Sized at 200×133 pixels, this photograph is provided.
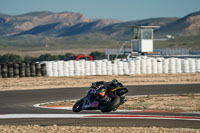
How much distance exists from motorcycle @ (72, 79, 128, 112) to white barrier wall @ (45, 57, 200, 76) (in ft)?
46.2

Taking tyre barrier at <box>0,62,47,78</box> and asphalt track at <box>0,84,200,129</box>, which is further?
tyre barrier at <box>0,62,47,78</box>

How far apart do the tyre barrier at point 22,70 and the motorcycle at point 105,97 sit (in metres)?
14.1

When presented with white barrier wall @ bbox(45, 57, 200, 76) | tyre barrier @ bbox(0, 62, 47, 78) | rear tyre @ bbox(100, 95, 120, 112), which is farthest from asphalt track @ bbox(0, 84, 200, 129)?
tyre barrier @ bbox(0, 62, 47, 78)

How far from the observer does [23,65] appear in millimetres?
26062

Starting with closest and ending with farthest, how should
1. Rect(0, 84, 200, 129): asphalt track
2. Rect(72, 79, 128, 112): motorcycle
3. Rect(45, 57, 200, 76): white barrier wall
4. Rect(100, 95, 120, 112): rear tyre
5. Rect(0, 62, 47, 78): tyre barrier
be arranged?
1. Rect(0, 84, 200, 129): asphalt track
2. Rect(100, 95, 120, 112): rear tyre
3. Rect(72, 79, 128, 112): motorcycle
4. Rect(0, 62, 47, 78): tyre barrier
5. Rect(45, 57, 200, 76): white barrier wall

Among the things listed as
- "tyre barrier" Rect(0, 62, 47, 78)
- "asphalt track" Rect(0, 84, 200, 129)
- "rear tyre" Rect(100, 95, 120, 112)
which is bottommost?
"asphalt track" Rect(0, 84, 200, 129)

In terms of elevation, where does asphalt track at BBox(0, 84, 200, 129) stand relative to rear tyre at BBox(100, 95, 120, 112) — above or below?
below

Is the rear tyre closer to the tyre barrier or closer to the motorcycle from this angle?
the motorcycle

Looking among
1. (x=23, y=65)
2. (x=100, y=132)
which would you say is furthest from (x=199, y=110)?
(x=23, y=65)

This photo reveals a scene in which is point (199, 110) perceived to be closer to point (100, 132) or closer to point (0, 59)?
point (100, 132)

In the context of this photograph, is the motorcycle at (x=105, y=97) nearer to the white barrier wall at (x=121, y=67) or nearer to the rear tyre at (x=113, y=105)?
the rear tyre at (x=113, y=105)

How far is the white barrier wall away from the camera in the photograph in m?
26.7

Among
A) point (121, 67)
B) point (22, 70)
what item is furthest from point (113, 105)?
point (121, 67)

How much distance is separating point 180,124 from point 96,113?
3.04 m
